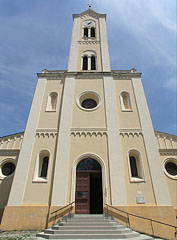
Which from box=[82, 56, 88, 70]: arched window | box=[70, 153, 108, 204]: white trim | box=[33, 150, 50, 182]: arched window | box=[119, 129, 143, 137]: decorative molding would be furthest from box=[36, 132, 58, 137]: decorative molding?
box=[82, 56, 88, 70]: arched window

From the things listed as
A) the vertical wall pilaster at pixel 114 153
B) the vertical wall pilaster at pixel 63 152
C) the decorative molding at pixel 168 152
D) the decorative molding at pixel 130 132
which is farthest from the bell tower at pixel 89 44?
the decorative molding at pixel 168 152

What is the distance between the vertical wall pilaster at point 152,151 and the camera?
983 centimetres

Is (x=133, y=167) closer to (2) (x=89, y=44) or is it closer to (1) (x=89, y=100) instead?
(1) (x=89, y=100)

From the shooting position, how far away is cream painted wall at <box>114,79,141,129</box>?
505 inches

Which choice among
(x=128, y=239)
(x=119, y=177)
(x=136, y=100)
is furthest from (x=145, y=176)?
(x=136, y=100)

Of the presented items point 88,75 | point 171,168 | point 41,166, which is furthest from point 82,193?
point 88,75

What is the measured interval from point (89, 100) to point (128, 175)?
8.06 meters

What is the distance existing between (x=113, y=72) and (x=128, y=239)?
14538mm

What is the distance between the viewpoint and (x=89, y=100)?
15.4 metres

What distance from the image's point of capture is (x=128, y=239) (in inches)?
258

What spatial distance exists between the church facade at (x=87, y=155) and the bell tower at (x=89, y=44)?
0.99 metres

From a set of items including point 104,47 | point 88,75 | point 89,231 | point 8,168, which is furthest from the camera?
point 104,47

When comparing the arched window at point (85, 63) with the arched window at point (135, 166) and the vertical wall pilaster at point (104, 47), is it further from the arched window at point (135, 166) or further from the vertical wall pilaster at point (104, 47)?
the arched window at point (135, 166)

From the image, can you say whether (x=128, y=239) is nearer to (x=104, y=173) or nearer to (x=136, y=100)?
(x=104, y=173)
